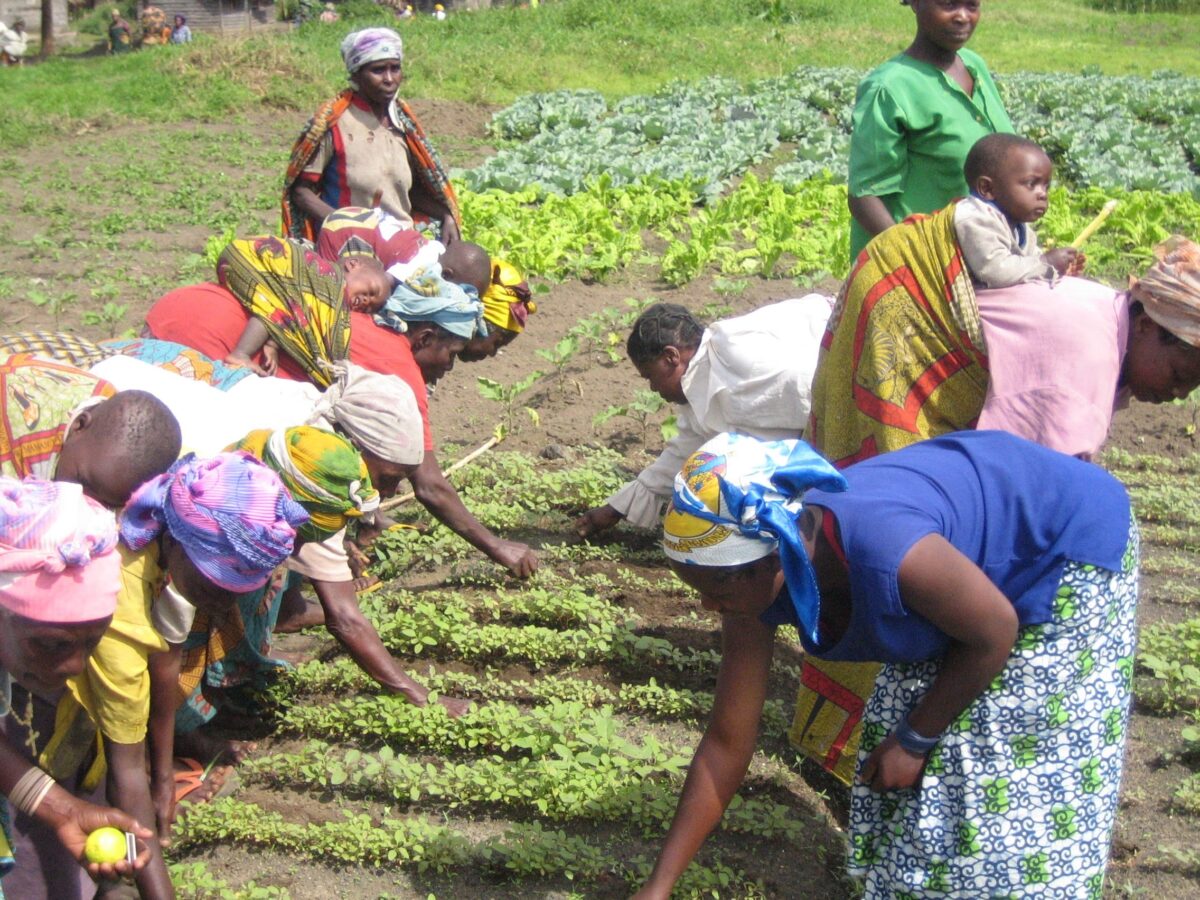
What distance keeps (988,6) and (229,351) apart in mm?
30125

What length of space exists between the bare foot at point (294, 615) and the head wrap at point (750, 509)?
2.47m

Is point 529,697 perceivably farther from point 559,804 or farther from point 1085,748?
point 1085,748

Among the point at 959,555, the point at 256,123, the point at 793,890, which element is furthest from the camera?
the point at 256,123

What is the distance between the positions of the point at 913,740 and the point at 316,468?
1.56 metres

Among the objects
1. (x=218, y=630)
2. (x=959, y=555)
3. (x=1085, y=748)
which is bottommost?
(x=218, y=630)

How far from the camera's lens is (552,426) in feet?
20.8

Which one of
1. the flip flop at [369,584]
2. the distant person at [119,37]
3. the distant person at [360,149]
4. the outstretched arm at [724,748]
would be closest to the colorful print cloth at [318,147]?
A: the distant person at [360,149]

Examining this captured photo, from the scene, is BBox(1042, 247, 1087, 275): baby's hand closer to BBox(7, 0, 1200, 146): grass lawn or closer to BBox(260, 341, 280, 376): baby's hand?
BBox(260, 341, 280, 376): baby's hand

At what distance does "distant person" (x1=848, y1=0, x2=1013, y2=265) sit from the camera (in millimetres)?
3963

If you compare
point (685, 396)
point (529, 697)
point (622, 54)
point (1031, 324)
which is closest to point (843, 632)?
point (1031, 324)

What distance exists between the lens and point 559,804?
3412 mm

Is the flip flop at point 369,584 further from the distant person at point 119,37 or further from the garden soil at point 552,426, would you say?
the distant person at point 119,37

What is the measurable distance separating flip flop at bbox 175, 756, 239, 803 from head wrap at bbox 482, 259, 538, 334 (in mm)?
1951

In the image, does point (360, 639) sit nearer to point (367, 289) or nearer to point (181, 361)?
point (181, 361)
